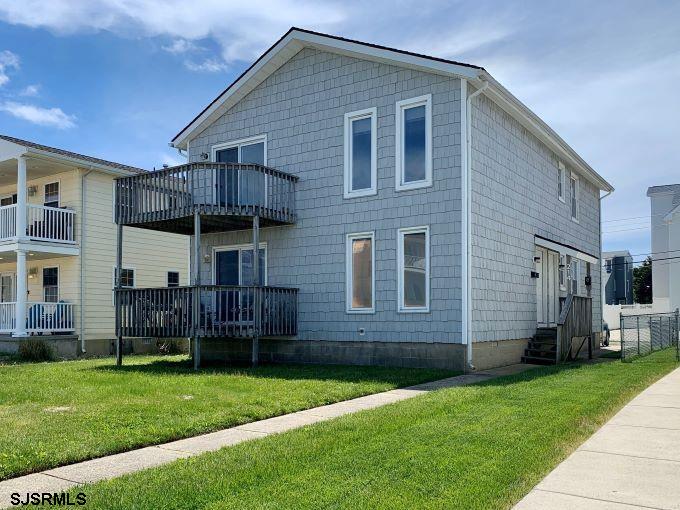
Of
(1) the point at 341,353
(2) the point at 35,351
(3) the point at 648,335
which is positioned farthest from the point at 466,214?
(2) the point at 35,351

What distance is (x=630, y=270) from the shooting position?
4541 centimetres

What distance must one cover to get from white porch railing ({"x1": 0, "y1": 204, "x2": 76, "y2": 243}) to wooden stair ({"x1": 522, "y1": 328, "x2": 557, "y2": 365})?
1420cm

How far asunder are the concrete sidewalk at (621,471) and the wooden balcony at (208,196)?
363 inches

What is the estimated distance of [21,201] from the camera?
2006cm

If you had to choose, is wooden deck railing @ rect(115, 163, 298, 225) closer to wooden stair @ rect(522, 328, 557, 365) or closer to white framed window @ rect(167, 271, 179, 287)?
wooden stair @ rect(522, 328, 557, 365)

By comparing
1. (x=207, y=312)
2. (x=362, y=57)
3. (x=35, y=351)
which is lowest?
(x=35, y=351)

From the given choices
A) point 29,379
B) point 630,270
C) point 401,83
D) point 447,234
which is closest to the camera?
point 29,379

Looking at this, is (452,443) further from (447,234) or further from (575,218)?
(575,218)

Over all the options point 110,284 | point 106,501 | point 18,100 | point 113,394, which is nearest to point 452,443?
point 106,501

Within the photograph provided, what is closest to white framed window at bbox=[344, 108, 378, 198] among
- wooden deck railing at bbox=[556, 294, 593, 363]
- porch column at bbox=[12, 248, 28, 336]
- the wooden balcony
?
the wooden balcony

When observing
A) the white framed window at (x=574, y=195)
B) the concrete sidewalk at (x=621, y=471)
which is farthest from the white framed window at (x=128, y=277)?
the concrete sidewalk at (x=621, y=471)

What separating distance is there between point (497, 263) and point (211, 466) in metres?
10.7

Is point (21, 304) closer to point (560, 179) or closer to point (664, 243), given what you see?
point (560, 179)

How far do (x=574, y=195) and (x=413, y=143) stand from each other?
9185 mm
